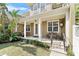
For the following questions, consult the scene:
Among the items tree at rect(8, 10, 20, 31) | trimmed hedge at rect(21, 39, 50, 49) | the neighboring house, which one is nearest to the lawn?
trimmed hedge at rect(21, 39, 50, 49)

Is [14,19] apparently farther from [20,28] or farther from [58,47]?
[58,47]

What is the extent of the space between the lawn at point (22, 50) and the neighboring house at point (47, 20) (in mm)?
227

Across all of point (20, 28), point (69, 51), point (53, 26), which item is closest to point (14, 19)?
point (20, 28)

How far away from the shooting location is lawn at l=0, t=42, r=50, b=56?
3516 mm

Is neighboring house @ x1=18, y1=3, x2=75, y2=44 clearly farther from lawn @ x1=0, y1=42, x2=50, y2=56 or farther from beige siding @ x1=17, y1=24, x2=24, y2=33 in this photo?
lawn @ x1=0, y1=42, x2=50, y2=56

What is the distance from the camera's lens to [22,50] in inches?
139

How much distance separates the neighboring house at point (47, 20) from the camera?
3444 mm

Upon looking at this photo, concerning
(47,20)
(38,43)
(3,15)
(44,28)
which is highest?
(3,15)

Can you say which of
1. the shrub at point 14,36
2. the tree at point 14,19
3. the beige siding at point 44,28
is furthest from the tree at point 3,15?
the beige siding at point 44,28

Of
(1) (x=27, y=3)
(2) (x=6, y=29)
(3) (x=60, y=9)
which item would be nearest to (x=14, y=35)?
(2) (x=6, y=29)

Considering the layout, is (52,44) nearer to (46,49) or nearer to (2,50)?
(46,49)

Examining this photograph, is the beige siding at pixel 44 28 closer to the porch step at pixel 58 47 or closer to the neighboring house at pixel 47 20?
the neighboring house at pixel 47 20

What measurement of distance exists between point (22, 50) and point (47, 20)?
2.52 feet

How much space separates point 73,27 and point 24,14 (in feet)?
3.24
